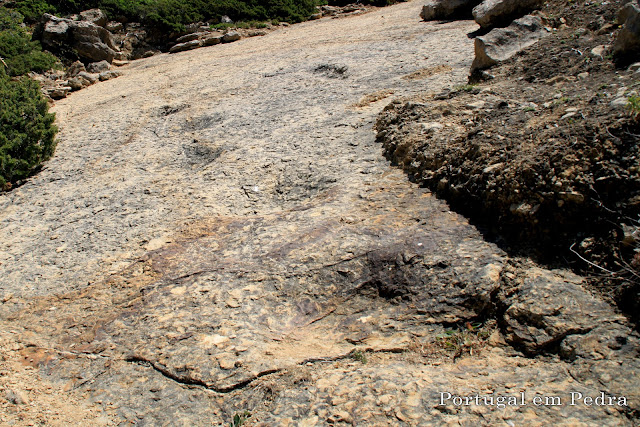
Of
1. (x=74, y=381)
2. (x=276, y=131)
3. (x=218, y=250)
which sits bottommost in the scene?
(x=74, y=381)

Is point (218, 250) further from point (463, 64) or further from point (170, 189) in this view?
point (463, 64)

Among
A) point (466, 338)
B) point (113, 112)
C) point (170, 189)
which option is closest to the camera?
point (466, 338)

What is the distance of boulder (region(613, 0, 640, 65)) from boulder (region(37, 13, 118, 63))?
1214 cm

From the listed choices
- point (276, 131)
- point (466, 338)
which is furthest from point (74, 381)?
point (276, 131)

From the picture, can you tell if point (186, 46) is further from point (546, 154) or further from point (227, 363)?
point (227, 363)

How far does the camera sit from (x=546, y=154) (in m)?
3.18

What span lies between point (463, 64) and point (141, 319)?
5263 mm

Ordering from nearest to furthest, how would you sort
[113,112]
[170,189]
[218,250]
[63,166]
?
1. [218,250]
2. [170,189]
3. [63,166]
4. [113,112]

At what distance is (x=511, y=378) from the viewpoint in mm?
2264

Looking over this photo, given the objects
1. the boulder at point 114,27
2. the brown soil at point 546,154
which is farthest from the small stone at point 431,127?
the boulder at point 114,27

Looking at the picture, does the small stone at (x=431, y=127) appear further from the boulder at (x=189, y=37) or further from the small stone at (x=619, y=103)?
the boulder at (x=189, y=37)

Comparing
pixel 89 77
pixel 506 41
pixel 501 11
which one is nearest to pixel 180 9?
pixel 89 77

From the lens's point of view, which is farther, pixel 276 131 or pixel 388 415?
pixel 276 131

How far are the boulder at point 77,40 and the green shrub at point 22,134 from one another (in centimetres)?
538
